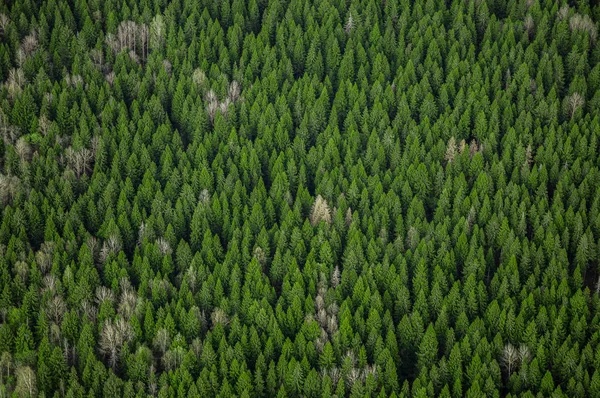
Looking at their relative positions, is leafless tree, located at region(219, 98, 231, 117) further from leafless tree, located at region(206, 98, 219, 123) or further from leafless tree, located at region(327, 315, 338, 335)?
→ leafless tree, located at region(327, 315, 338, 335)

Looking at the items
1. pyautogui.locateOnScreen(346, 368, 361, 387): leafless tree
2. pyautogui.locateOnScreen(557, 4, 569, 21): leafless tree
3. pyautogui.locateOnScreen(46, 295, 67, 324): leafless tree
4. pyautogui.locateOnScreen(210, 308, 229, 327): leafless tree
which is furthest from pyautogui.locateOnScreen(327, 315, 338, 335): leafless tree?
pyautogui.locateOnScreen(557, 4, 569, 21): leafless tree

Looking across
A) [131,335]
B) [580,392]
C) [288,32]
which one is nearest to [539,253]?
[580,392]

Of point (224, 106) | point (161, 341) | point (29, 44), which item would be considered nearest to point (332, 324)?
point (161, 341)

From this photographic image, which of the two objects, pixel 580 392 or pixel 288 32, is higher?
pixel 288 32

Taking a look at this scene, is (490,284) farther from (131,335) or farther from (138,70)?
(138,70)

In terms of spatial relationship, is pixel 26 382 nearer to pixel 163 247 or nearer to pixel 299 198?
pixel 163 247

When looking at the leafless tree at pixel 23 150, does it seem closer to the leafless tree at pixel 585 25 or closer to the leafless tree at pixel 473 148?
the leafless tree at pixel 473 148
